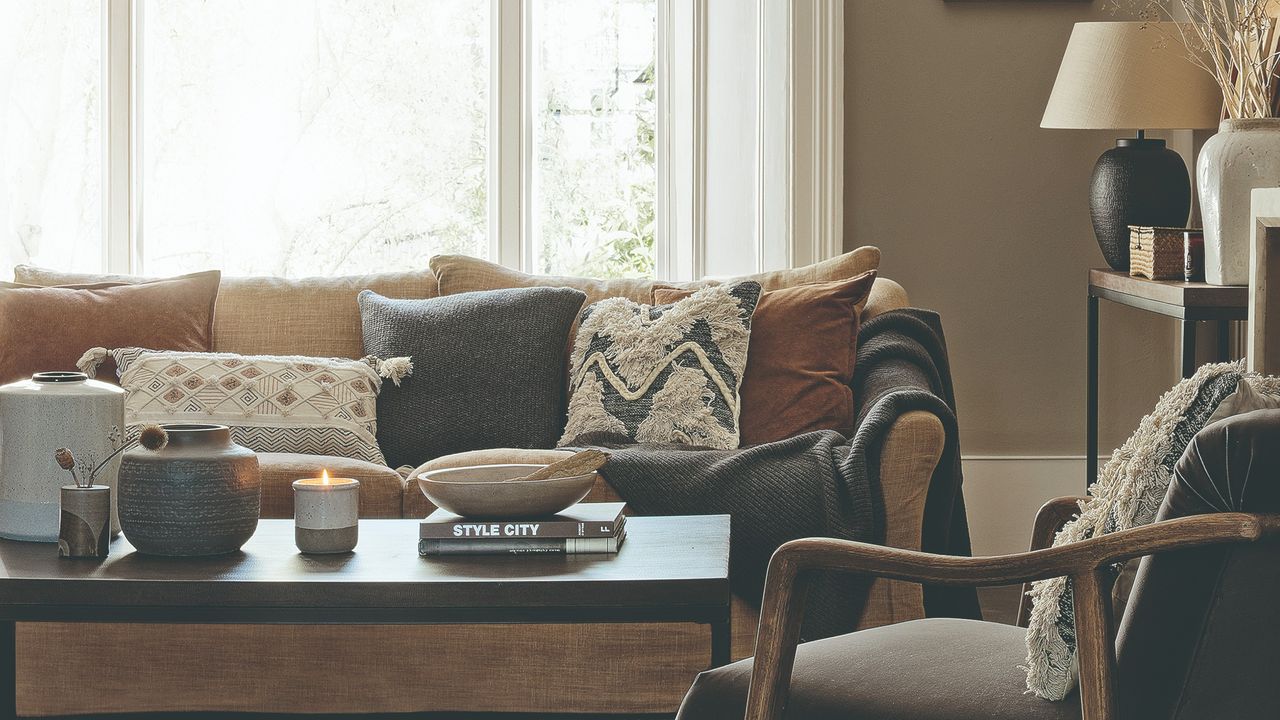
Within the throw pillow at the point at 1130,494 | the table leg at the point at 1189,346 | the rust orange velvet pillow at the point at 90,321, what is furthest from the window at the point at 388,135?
the throw pillow at the point at 1130,494

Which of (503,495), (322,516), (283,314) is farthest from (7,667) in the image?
(283,314)

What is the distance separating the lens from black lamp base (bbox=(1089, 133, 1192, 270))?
10.8ft

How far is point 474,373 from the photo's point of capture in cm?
311

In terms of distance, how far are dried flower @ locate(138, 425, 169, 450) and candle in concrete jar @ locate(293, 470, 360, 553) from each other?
0.19 metres

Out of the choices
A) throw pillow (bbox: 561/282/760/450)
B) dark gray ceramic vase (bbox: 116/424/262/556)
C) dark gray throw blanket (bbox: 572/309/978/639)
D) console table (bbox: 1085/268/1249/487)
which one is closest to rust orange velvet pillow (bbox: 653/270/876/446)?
throw pillow (bbox: 561/282/760/450)

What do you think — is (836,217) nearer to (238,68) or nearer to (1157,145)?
(1157,145)

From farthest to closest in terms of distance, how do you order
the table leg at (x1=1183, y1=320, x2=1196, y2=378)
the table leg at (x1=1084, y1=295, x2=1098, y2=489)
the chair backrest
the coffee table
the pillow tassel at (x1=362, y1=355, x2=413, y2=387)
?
the table leg at (x1=1084, y1=295, x2=1098, y2=489) → the pillow tassel at (x1=362, y1=355, x2=413, y2=387) → the table leg at (x1=1183, y1=320, x2=1196, y2=378) → the coffee table → the chair backrest

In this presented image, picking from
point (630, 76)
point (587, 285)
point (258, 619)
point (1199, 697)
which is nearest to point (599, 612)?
point (258, 619)

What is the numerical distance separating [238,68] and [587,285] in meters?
1.39

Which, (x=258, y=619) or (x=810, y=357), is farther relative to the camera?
(x=810, y=357)

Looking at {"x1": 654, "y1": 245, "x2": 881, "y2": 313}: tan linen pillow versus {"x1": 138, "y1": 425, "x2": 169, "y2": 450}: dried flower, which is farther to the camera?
{"x1": 654, "y1": 245, "x2": 881, "y2": 313}: tan linen pillow

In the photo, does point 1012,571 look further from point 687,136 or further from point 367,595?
point 687,136

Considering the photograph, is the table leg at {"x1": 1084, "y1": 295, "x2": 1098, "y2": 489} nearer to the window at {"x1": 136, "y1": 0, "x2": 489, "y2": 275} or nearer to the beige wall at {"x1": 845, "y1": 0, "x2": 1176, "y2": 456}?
the beige wall at {"x1": 845, "y1": 0, "x2": 1176, "y2": 456}

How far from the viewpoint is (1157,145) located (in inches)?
132
